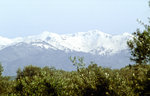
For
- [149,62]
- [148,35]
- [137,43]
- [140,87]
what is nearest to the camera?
[140,87]

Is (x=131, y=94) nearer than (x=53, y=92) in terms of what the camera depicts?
Yes

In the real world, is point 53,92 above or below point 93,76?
below

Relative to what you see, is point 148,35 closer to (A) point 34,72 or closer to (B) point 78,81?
(B) point 78,81

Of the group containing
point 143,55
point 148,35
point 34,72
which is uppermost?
point 148,35

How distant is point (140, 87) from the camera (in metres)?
21.2

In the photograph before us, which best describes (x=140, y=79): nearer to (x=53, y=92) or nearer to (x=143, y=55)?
(x=53, y=92)

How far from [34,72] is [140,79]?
7470 centimetres

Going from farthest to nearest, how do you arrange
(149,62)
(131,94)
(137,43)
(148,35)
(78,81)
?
(137,43) < (149,62) < (148,35) < (78,81) < (131,94)

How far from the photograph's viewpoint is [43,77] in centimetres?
2422

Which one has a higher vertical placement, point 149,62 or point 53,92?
point 149,62

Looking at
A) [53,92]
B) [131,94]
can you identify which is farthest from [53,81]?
Result: [131,94]

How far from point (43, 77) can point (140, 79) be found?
30.3 ft

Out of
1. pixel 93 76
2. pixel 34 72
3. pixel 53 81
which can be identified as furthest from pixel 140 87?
pixel 34 72

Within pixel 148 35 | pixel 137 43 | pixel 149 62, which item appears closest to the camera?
pixel 148 35
